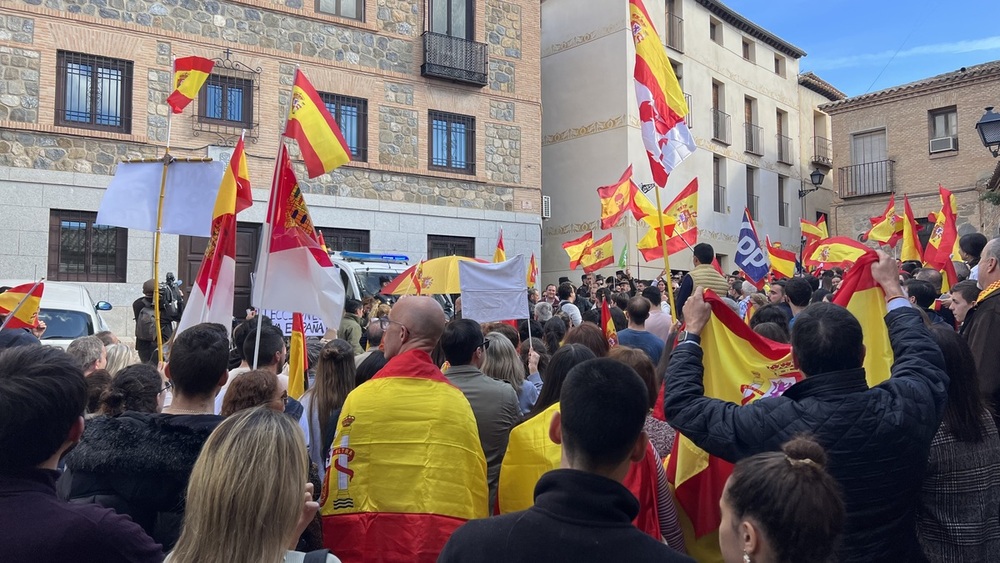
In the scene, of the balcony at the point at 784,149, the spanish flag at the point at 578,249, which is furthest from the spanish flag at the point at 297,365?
the balcony at the point at 784,149

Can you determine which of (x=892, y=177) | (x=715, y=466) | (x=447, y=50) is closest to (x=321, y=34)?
(x=447, y=50)

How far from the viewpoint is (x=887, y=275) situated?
3.33 meters

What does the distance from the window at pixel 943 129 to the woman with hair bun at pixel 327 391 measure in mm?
26890

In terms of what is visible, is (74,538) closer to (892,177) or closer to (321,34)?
(321,34)

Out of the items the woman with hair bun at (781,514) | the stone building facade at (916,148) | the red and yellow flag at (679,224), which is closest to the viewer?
the woman with hair bun at (781,514)

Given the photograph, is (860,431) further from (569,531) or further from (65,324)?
(65,324)

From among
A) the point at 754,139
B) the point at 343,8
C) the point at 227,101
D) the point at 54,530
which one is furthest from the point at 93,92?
the point at 754,139

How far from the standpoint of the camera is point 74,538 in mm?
2062

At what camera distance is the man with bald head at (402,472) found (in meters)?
3.12

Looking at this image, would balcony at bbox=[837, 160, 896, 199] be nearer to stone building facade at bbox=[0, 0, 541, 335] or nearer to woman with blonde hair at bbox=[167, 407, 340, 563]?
stone building facade at bbox=[0, 0, 541, 335]

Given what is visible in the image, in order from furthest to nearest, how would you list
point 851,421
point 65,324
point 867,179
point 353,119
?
point 867,179
point 353,119
point 65,324
point 851,421

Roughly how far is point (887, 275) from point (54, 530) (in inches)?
124

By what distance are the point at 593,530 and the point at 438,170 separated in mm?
19133

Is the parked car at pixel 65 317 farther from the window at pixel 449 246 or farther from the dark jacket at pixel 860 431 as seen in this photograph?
the window at pixel 449 246
